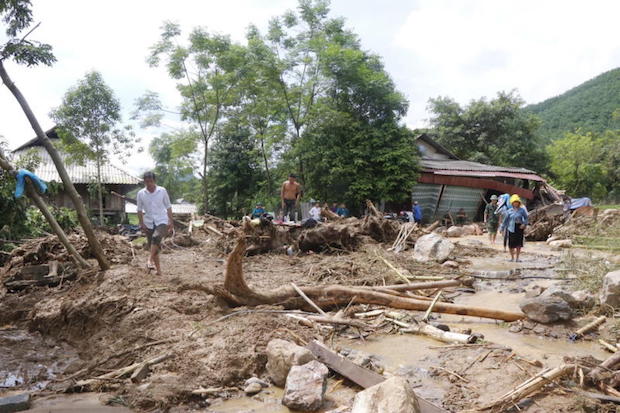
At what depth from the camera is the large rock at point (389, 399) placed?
103 inches

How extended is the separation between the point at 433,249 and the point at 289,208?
15.7 ft

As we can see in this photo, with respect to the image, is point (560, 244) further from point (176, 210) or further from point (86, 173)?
point (176, 210)

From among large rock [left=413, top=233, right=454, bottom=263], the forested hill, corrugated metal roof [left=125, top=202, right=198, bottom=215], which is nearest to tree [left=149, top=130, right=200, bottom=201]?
corrugated metal roof [left=125, top=202, right=198, bottom=215]

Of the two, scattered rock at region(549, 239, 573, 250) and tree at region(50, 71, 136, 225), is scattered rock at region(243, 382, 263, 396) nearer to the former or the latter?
scattered rock at region(549, 239, 573, 250)

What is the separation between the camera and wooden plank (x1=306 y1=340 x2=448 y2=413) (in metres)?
3.31

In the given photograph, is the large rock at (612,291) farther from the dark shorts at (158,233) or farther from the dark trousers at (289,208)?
the dark trousers at (289,208)

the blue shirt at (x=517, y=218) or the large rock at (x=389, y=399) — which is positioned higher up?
the blue shirt at (x=517, y=218)

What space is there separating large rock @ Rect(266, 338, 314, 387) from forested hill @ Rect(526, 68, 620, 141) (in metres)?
63.1

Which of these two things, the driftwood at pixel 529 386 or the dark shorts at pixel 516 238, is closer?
the driftwood at pixel 529 386

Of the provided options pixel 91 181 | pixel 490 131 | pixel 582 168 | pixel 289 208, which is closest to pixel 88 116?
pixel 91 181

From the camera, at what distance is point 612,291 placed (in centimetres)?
475

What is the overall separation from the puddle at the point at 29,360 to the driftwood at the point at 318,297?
1764mm

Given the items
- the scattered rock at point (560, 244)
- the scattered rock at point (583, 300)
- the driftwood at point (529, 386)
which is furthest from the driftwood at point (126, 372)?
the scattered rock at point (560, 244)

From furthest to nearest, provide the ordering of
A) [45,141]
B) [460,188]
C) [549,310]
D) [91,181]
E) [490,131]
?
1. [490,131]
2. [91,181]
3. [460,188]
4. [45,141]
5. [549,310]
